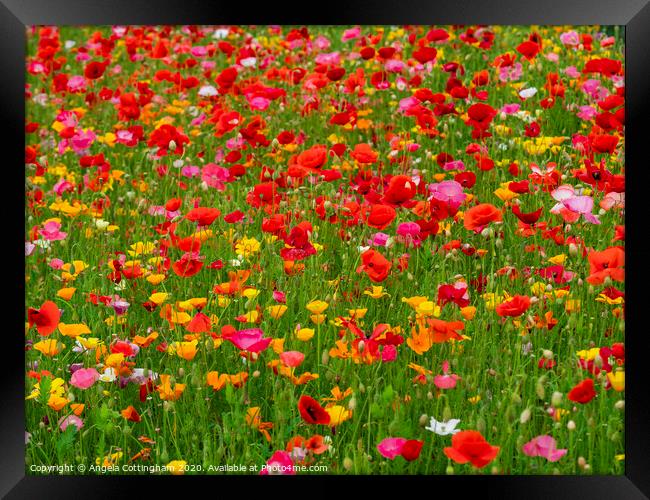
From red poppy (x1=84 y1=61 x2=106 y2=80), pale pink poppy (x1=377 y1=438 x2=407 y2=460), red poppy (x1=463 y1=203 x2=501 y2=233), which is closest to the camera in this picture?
pale pink poppy (x1=377 y1=438 x2=407 y2=460)

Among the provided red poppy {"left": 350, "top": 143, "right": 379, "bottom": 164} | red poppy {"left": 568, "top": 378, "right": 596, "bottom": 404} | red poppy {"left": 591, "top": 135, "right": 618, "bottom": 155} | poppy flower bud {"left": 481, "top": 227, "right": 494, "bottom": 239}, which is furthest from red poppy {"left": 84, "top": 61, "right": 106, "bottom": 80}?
red poppy {"left": 568, "top": 378, "right": 596, "bottom": 404}

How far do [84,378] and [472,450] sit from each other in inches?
41.6

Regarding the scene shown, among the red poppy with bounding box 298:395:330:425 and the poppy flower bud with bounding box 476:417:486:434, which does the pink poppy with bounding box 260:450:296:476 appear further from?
the poppy flower bud with bounding box 476:417:486:434

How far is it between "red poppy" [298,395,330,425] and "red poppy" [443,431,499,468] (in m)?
0.31

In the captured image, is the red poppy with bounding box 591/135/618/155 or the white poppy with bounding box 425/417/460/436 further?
the red poppy with bounding box 591/135/618/155

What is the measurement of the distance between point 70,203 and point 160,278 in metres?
1.17

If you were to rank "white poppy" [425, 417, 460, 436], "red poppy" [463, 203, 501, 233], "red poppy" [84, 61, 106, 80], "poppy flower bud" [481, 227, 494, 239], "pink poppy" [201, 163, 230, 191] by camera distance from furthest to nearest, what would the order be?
"red poppy" [84, 61, 106, 80]
"pink poppy" [201, 163, 230, 191]
"poppy flower bud" [481, 227, 494, 239]
"red poppy" [463, 203, 501, 233]
"white poppy" [425, 417, 460, 436]

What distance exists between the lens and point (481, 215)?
9.87 ft

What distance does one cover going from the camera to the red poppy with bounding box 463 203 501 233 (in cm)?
299

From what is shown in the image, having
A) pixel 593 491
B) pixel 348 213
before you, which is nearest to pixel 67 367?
pixel 348 213

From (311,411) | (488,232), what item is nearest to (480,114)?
(488,232)

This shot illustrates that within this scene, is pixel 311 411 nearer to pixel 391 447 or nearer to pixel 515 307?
pixel 391 447

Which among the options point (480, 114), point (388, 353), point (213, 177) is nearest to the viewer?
point (388, 353)
